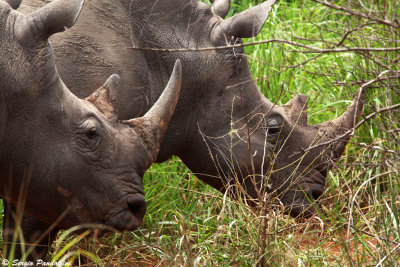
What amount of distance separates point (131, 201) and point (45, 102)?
2.22 feet

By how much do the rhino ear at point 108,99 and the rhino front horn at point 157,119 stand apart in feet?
0.34

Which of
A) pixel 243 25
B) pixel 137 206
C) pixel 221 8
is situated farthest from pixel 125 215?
pixel 221 8

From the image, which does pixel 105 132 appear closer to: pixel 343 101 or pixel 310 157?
pixel 310 157

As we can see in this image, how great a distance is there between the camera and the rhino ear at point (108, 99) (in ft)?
14.3

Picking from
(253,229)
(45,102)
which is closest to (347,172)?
(253,229)

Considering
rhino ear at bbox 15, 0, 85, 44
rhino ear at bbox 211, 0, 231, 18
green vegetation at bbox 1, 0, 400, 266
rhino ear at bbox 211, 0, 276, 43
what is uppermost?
rhino ear at bbox 15, 0, 85, 44

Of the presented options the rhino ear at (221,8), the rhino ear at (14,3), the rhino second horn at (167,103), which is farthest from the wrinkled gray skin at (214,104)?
the rhino ear at (14,3)

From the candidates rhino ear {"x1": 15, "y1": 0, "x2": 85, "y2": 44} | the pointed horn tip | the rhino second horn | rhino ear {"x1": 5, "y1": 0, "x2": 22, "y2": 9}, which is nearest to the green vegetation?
the rhino second horn

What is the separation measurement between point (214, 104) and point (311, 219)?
0.97m

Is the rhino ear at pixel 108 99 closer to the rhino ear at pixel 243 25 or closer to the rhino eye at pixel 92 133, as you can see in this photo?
the rhino eye at pixel 92 133

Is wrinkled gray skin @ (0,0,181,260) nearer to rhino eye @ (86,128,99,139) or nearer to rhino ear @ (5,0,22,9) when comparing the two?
rhino eye @ (86,128,99,139)

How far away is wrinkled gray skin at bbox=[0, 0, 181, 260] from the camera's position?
3.96m

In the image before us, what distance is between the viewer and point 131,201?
418cm

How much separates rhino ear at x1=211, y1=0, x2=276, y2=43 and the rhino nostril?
4.88 feet
